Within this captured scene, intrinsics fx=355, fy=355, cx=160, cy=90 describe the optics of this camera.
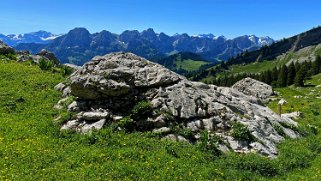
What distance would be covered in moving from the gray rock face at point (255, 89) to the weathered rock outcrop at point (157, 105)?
38595mm

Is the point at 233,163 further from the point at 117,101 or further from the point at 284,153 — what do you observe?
the point at 117,101

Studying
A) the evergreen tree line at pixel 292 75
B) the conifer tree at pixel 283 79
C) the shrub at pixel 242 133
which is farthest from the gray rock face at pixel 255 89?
the conifer tree at pixel 283 79

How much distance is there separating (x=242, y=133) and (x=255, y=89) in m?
49.1

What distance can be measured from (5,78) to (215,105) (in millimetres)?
22004

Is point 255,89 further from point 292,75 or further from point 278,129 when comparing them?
point 292,75

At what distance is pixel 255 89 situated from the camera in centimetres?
7156

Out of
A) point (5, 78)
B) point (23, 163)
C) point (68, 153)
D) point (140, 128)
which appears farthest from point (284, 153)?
point (5, 78)

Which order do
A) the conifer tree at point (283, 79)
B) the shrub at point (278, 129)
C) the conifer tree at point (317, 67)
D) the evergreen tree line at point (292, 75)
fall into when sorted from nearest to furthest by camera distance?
the shrub at point (278, 129) < the evergreen tree line at point (292, 75) < the conifer tree at point (283, 79) < the conifer tree at point (317, 67)

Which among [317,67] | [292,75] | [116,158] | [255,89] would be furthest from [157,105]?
[317,67]

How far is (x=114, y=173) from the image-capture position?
17.2m

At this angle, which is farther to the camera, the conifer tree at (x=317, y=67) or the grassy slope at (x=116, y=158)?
the conifer tree at (x=317, y=67)

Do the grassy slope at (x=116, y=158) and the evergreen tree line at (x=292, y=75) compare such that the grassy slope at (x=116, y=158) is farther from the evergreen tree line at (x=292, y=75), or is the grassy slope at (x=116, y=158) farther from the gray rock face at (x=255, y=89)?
the evergreen tree line at (x=292, y=75)

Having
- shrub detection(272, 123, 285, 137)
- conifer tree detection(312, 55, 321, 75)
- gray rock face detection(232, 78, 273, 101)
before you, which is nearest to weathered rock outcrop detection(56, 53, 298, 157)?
shrub detection(272, 123, 285, 137)

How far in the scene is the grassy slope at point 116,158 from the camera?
57.3 ft
